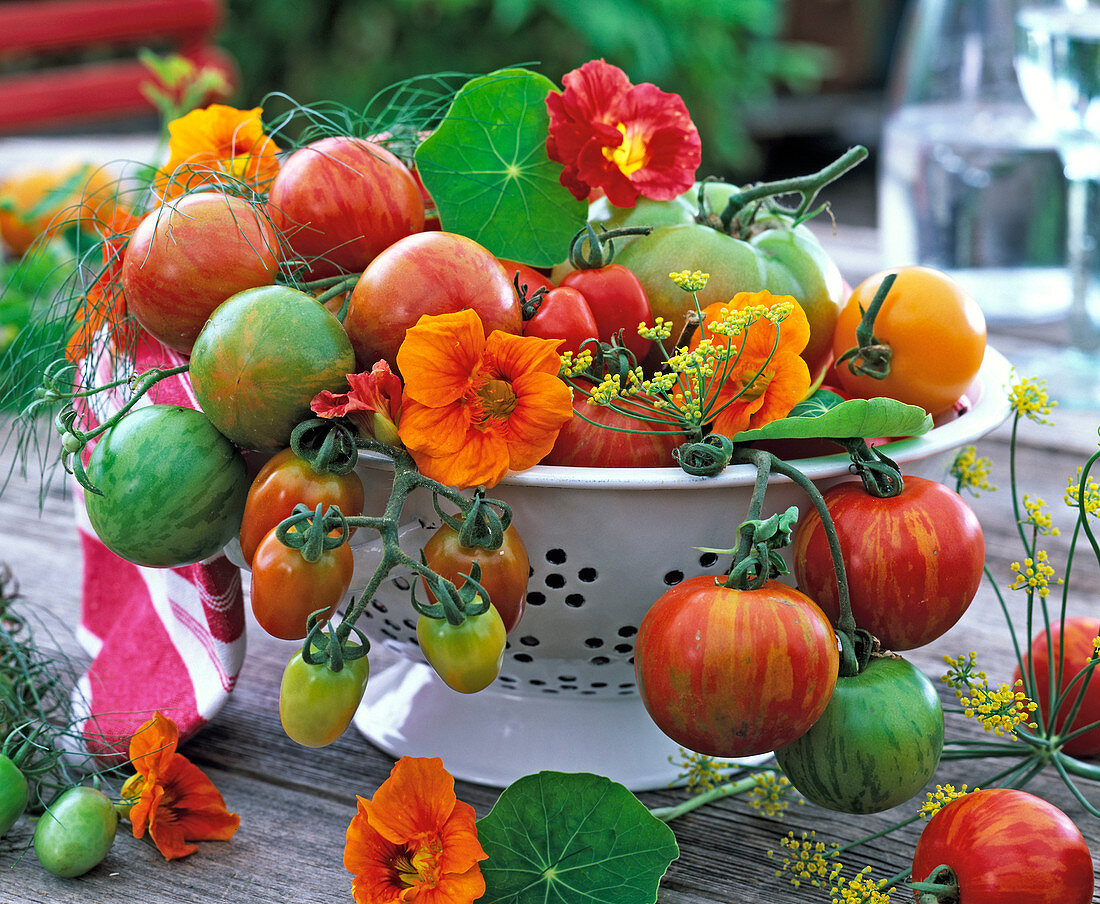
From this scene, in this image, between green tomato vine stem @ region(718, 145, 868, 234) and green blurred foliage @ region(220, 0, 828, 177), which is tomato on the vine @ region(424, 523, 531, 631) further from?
green blurred foliage @ region(220, 0, 828, 177)

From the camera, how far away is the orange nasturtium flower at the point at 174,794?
0.59 m

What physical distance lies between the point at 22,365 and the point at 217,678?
26cm

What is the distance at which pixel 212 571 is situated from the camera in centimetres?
67

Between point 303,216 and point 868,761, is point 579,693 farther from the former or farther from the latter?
point 303,216

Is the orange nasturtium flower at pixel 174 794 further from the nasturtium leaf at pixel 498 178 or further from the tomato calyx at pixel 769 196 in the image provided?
the tomato calyx at pixel 769 196

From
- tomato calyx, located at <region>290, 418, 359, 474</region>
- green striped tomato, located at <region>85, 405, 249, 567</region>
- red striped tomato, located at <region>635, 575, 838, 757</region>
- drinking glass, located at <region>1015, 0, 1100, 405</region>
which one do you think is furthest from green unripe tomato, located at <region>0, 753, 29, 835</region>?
drinking glass, located at <region>1015, 0, 1100, 405</region>

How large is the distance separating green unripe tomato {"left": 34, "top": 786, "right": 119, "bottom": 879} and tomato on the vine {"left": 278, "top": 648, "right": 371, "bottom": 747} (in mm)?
153

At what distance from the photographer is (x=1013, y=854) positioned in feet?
1.63

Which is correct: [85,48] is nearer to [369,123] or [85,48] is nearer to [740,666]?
[369,123]

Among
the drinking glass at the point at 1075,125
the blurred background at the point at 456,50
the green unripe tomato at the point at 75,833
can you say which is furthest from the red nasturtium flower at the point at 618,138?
the blurred background at the point at 456,50

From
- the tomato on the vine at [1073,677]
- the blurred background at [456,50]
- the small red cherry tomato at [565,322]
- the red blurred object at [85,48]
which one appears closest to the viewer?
the small red cherry tomato at [565,322]

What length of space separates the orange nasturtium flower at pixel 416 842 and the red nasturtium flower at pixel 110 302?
0.31m

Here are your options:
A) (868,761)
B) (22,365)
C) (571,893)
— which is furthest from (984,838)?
(22,365)

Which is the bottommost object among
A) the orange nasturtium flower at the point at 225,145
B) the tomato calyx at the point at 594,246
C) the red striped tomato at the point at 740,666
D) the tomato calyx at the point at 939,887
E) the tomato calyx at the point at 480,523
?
the tomato calyx at the point at 939,887
